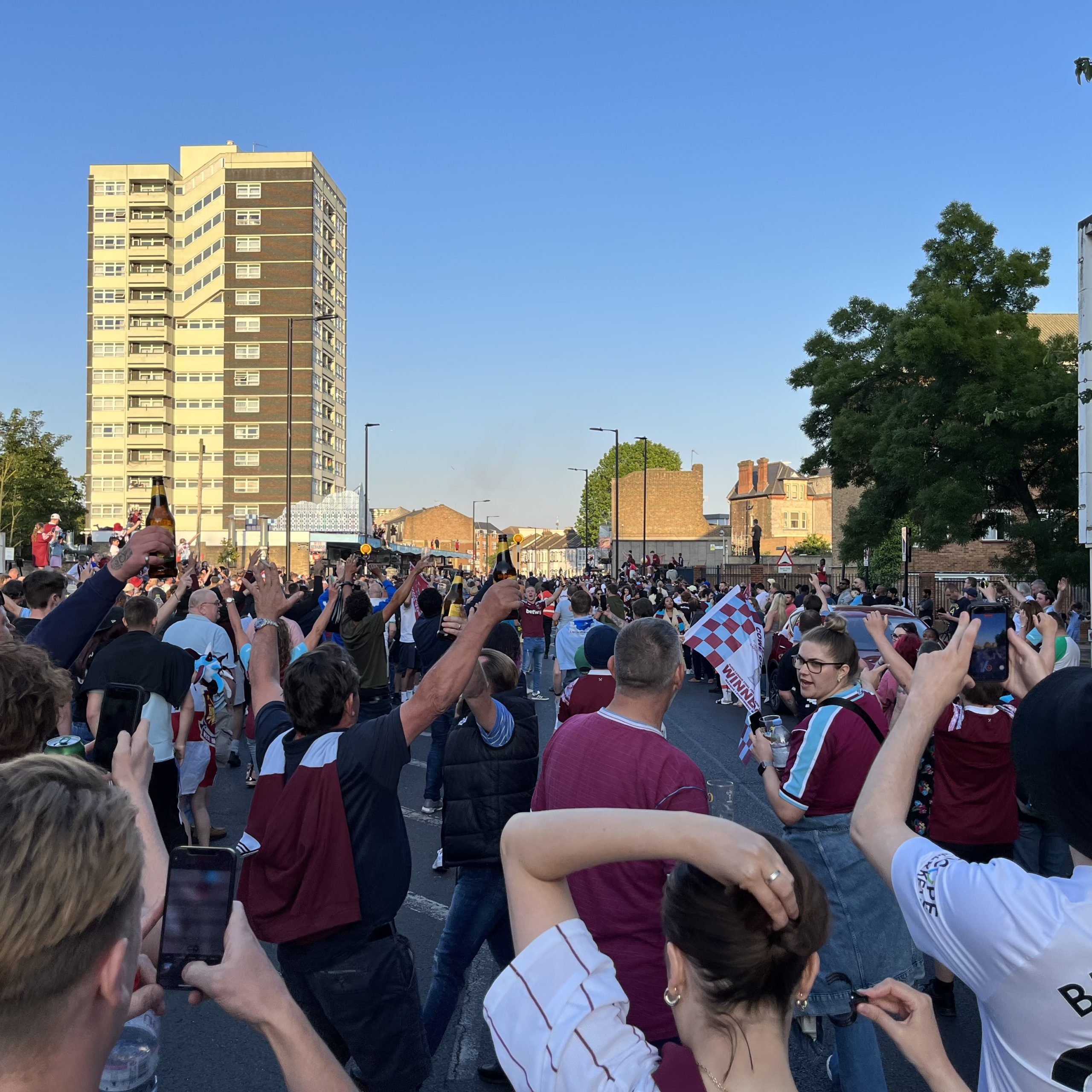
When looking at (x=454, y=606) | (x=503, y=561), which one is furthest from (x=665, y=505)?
(x=503, y=561)

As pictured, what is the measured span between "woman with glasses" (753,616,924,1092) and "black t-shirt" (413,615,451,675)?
558cm

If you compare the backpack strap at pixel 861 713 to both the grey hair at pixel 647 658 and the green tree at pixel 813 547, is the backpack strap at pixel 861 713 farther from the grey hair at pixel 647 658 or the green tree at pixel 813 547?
the green tree at pixel 813 547

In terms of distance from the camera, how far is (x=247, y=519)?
53656 millimetres

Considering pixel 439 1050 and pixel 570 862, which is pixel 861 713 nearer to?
pixel 439 1050

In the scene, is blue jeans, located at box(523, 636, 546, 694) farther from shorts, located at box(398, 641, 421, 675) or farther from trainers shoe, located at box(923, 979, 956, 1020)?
trainers shoe, located at box(923, 979, 956, 1020)

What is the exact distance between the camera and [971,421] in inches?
1235

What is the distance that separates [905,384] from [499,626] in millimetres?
32282

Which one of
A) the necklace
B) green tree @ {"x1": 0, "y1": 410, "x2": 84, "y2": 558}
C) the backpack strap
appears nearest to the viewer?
the necklace

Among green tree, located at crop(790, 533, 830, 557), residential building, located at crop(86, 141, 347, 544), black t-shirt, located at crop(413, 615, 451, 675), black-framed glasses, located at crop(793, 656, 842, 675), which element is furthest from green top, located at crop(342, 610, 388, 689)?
green tree, located at crop(790, 533, 830, 557)

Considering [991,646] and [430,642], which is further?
A: [430,642]

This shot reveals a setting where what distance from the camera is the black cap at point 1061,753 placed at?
1788 millimetres

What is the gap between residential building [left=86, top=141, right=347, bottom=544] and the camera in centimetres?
7788

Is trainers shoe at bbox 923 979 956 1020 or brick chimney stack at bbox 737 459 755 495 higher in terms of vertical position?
brick chimney stack at bbox 737 459 755 495

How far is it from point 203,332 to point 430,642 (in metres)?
75.9
